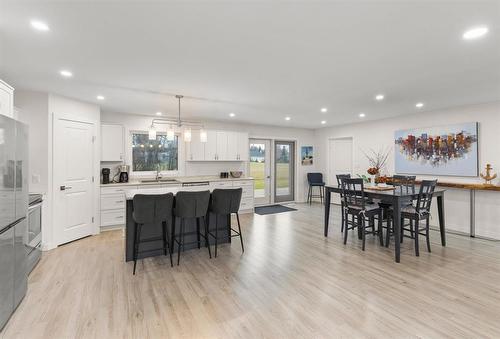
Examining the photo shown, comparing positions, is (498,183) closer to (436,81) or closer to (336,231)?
(436,81)

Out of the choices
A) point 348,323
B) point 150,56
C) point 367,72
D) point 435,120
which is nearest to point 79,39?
point 150,56

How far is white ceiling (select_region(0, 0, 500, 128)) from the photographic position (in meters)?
1.88

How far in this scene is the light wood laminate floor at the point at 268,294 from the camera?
2.06 m

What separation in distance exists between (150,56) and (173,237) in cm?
228

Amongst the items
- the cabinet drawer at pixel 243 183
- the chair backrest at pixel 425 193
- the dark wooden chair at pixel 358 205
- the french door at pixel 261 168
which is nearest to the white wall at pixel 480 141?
the chair backrest at pixel 425 193

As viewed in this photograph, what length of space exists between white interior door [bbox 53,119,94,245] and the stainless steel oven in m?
0.50

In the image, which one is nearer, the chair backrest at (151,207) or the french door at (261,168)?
the chair backrest at (151,207)

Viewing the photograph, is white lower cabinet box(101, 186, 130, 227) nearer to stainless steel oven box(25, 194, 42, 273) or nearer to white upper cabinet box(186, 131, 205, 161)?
stainless steel oven box(25, 194, 42, 273)

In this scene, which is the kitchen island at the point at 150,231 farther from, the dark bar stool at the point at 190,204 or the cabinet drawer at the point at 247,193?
the cabinet drawer at the point at 247,193

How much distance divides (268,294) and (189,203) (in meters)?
1.47

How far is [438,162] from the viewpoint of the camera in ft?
17.1

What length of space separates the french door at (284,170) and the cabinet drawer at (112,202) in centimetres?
446

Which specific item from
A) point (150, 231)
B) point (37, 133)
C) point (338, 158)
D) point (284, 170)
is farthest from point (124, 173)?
point (338, 158)

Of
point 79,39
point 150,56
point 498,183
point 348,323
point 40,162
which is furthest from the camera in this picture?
point 498,183
